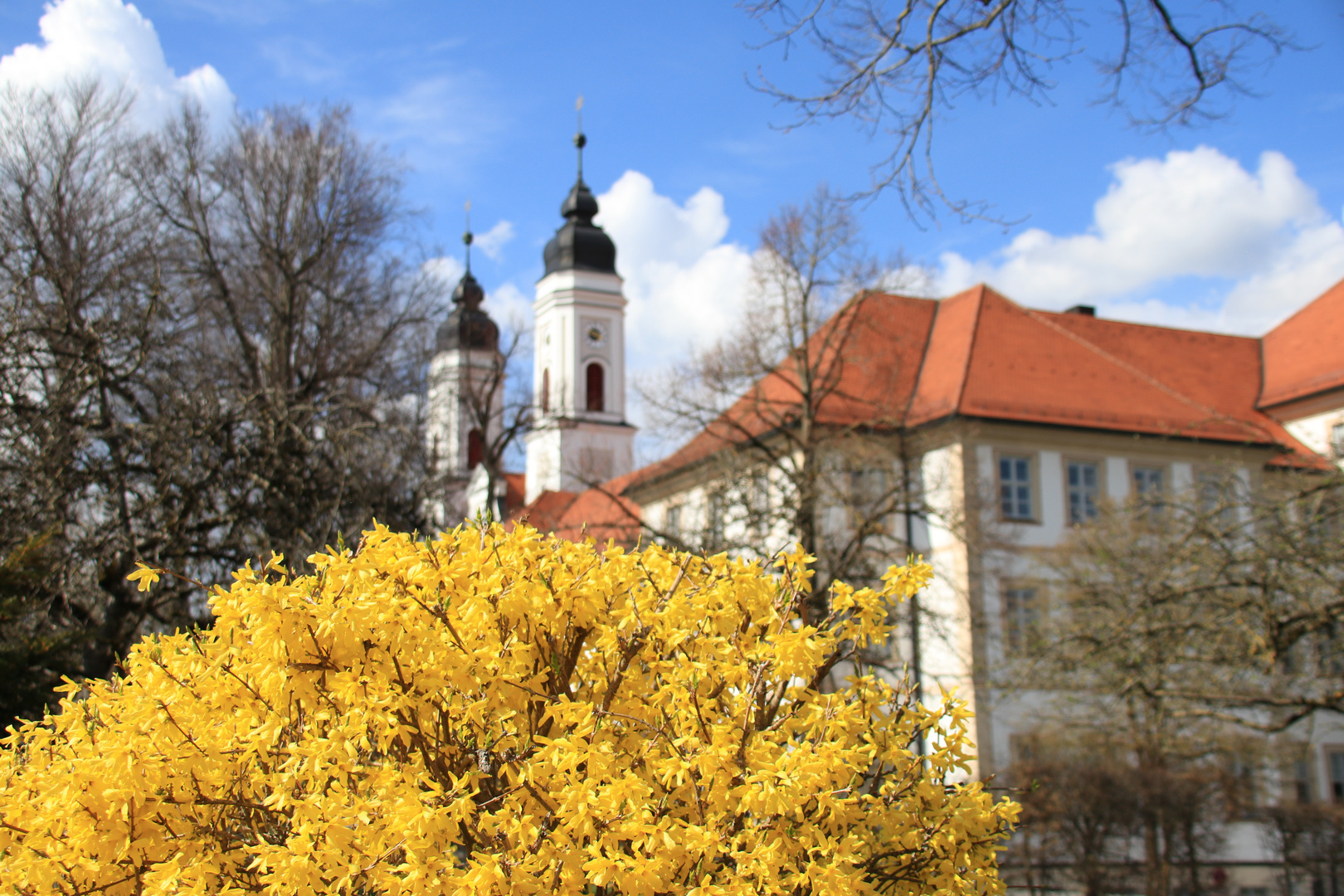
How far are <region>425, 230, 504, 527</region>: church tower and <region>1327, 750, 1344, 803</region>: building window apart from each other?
68.5ft

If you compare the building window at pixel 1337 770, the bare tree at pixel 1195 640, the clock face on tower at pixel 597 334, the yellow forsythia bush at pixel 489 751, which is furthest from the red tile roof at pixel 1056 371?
the yellow forsythia bush at pixel 489 751

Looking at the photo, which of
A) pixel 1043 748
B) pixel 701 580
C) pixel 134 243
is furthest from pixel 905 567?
pixel 1043 748

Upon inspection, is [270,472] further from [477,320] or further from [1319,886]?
[477,320]

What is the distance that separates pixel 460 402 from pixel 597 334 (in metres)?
26.4

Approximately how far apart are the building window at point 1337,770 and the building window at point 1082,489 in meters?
7.92

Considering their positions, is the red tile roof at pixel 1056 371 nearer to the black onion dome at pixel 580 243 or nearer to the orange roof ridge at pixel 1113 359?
the orange roof ridge at pixel 1113 359

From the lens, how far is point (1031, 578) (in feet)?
90.7

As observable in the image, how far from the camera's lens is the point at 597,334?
52.8m

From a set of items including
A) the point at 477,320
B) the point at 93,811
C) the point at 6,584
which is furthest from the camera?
the point at 477,320

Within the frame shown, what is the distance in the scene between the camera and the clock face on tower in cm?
5262

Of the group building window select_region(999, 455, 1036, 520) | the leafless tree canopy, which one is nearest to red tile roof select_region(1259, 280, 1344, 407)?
building window select_region(999, 455, 1036, 520)

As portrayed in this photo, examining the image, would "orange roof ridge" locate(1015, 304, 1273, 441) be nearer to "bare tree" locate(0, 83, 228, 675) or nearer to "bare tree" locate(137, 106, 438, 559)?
"bare tree" locate(137, 106, 438, 559)

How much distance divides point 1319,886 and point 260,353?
1719 cm

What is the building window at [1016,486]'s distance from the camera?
2872cm
